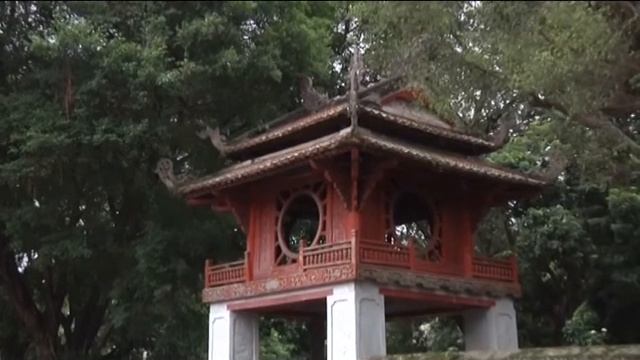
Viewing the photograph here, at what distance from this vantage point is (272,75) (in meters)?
17.6

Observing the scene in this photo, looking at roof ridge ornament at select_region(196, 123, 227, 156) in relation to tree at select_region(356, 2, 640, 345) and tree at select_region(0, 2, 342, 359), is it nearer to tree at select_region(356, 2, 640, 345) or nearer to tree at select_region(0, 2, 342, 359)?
tree at select_region(0, 2, 342, 359)

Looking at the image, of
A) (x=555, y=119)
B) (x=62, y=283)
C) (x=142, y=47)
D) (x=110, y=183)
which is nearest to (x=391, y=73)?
(x=555, y=119)

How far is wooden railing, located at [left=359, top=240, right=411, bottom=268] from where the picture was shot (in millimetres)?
14789

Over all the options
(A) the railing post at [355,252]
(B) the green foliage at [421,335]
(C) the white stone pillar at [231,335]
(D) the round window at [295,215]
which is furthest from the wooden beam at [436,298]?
(B) the green foliage at [421,335]

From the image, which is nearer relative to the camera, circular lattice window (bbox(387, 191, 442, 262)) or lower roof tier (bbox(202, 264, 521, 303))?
lower roof tier (bbox(202, 264, 521, 303))

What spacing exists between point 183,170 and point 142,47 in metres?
3.52

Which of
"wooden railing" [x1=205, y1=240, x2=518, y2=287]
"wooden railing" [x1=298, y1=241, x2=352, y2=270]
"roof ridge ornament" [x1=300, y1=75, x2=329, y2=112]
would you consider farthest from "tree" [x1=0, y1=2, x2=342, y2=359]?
"wooden railing" [x1=298, y1=241, x2=352, y2=270]

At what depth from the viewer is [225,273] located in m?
17.1

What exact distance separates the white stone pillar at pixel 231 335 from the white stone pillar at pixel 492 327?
3.98 metres

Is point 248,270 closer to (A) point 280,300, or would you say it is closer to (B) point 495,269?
(A) point 280,300

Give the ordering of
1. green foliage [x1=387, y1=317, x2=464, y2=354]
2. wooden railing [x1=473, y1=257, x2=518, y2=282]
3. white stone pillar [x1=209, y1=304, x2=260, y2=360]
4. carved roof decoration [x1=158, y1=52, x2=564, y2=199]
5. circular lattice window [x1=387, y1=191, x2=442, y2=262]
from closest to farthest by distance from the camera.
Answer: carved roof decoration [x1=158, y1=52, x2=564, y2=199]
circular lattice window [x1=387, y1=191, x2=442, y2=262]
wooden railing [x1=473, y1=257, x2=518, y2=282]
white stone pillar [x1=209, y1=304, x2=260, y2=360]
green foliage [x1=387, y1=317, x2=464, y2=354]

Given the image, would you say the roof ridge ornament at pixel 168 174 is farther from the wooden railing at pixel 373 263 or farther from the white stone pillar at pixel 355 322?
the white stone pillar at pixel 355 322

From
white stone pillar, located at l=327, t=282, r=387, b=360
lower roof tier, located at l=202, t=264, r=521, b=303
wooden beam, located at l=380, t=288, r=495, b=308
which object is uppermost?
lower roof tier, located at l=202, t=264, r=521, b=303

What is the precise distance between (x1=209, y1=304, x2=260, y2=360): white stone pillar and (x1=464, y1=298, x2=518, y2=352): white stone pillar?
398cm
